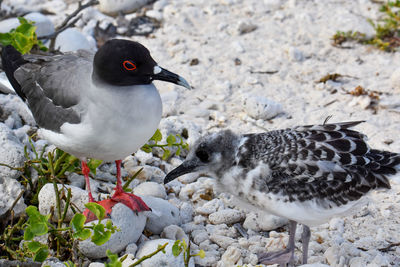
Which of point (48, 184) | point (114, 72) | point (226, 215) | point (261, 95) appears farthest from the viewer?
point (261, 95)

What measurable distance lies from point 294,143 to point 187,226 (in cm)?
124

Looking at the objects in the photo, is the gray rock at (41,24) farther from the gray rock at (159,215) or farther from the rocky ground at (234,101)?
the gray rock at (159,215)

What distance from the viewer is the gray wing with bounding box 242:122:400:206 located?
429 centimetres

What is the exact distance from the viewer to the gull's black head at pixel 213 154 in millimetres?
4496

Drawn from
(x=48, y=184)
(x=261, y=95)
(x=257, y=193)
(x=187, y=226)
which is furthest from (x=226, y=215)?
(x=261, y=95)

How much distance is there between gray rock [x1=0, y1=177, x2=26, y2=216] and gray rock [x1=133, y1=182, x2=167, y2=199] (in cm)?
105

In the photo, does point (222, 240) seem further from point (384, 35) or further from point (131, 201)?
point (384, 35)

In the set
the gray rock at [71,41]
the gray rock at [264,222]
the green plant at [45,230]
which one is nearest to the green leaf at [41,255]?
the green plant at [45,230]

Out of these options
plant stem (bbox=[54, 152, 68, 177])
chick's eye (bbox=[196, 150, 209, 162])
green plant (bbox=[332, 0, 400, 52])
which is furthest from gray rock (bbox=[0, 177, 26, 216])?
green plant (bbox=[332, 0, 400, 52])

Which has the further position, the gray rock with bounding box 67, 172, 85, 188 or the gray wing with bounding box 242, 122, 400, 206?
the gray rock with bounding box 67, 172, 85, 188

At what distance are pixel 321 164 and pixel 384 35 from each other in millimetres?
4114

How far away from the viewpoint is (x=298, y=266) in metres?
4.38

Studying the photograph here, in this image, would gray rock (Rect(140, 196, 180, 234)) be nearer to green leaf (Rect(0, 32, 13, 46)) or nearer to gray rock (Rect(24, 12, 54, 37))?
green leaf (Rect(0, 32, 13, 46))

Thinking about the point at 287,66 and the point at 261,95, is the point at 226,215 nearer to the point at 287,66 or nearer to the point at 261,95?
the point at 261,95
